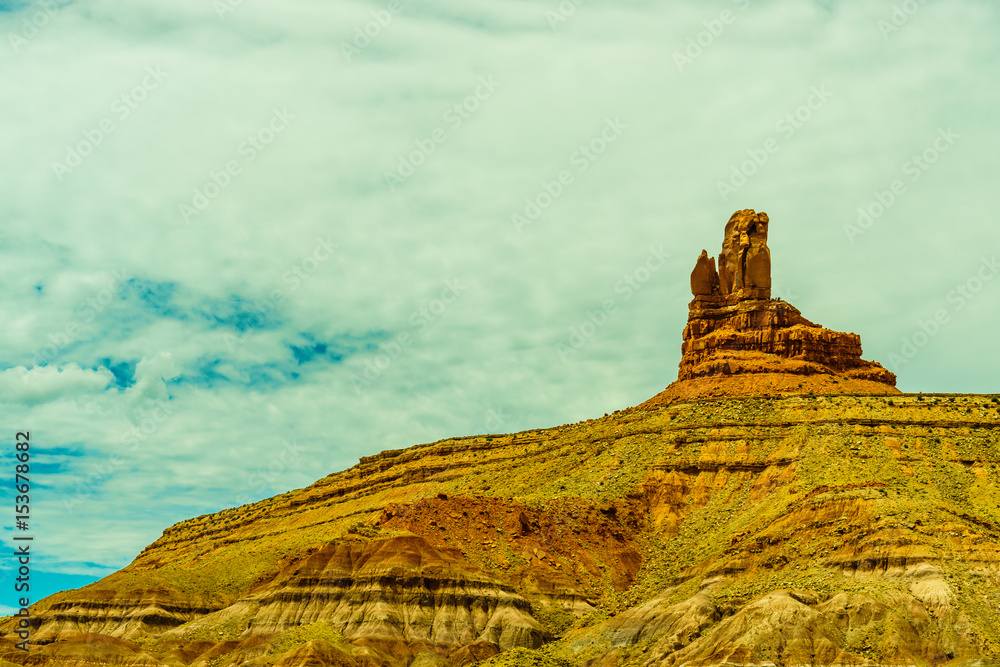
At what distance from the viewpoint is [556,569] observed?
119750 mm

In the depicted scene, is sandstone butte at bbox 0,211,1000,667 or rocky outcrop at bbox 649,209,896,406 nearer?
sandstone butte at bbox 0,211,1000,667

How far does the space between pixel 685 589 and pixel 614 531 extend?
18291 mm

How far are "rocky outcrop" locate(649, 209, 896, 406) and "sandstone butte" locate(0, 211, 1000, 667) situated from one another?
0.26 meters

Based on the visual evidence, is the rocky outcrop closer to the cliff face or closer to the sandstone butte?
the sandstone butte

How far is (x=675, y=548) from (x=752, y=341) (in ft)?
118

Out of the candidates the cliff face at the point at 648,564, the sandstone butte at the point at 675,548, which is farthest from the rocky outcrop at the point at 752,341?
the cliff face at the point at 648,564

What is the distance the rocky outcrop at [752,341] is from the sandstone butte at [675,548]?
26 cm

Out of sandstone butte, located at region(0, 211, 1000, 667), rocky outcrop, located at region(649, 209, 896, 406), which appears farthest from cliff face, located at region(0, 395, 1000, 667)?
rocky outcrop, located at region(649, 209, 896, 406)

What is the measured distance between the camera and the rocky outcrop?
144625 mm

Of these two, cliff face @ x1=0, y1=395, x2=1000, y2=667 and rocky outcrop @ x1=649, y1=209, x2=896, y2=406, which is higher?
rocky outcrop @ x1=649, y1=209, x2=896, y2=406

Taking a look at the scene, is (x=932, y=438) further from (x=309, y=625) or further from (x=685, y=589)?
(x=309, y=625)

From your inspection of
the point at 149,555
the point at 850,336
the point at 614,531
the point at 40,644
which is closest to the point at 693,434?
the point at 614,531

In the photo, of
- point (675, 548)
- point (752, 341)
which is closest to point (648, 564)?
point (675, 548)

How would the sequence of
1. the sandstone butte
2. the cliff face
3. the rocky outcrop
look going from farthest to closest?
1. the rocky outcrop
2. the sandstone butte
3. the cliff face
